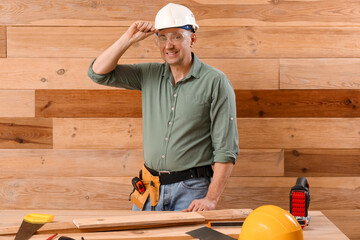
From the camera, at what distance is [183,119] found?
2.19 m

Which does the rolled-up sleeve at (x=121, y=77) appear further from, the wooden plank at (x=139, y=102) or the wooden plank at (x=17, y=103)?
the wooden plank at (x=17, y=103)

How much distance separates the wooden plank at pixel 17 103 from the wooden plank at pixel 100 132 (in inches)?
8.0

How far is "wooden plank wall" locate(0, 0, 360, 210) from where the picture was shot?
2828 millimetres

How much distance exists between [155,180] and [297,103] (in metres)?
1.26

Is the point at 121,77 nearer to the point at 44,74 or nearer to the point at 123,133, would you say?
the point at 123,133

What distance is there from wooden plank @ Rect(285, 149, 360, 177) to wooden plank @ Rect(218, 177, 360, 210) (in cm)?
4

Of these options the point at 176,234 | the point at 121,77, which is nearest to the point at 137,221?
the point at 176,234

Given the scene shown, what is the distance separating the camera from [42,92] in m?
2.88

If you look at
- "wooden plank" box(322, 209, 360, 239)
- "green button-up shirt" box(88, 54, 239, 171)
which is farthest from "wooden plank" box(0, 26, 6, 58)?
"wooden plank" box(322, 209, 360, 239)

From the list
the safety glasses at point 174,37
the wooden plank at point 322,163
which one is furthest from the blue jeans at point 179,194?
the wooden plank at point 322,163

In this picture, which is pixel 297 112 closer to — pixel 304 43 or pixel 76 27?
pixel 304 43

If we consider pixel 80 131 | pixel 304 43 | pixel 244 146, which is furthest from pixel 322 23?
pixel 80 131

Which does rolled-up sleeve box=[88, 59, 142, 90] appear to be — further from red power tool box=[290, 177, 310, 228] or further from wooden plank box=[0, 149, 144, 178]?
red power tool box=[290, 177, 310, 228]

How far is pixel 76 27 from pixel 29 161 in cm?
99
